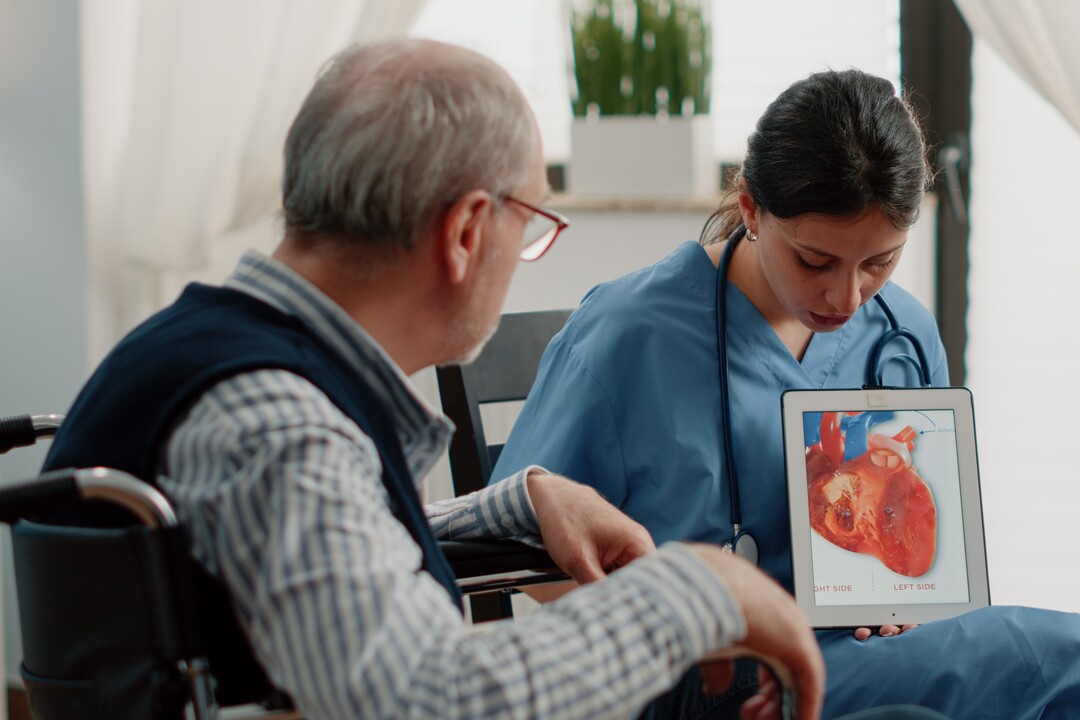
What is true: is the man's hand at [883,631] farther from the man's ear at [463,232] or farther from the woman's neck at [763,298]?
the man's ear at [463,232]

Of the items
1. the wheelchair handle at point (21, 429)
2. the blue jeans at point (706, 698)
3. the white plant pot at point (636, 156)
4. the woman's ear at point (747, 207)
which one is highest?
the white plant pot at point (636, 156)

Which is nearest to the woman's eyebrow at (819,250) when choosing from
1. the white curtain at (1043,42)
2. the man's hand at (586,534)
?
the man's hand at (586,534)

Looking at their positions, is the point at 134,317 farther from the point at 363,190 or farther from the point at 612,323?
the point at 363,190

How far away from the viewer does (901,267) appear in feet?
7.59

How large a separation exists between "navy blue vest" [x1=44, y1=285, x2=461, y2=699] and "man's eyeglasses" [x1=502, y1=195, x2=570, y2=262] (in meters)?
0.17

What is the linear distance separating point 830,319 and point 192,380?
811 mm

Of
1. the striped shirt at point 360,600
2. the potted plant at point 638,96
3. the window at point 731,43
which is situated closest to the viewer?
the striped shirt at point 360,600

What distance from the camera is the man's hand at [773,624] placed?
679mm

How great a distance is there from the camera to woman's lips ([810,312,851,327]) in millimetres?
1261

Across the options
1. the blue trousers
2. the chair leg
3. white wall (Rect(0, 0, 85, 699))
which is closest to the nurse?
the blue trousers

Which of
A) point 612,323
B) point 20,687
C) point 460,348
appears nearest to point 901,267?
point 612,323

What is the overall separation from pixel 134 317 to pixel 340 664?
1657 millimetres

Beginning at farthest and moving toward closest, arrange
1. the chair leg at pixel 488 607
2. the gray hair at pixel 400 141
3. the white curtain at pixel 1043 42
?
the white curtain at pixel 1043 42, the chair leg at pixel 488 607, the gray hair at pixel 400 141

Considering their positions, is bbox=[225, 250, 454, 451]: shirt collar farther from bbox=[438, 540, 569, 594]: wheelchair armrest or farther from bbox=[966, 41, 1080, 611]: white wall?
bbox=[966, 41, 1080, 611]: white wall
